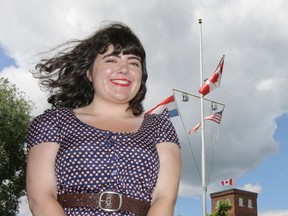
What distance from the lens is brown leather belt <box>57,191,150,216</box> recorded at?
9.91 ft

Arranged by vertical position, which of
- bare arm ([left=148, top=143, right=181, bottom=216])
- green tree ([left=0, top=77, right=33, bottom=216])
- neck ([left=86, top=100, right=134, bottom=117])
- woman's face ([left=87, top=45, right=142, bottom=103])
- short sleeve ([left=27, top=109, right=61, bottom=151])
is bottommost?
bare arm ([left=148, top=143, right=181, bottom=216])

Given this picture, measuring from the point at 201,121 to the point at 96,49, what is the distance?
81.2ft

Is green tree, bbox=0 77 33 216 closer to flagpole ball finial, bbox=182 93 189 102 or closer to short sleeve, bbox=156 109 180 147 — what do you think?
flagpole ball finial, bbox=182 93 189 102

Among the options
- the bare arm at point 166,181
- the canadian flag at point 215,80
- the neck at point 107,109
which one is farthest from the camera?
the canadian flag at point 215,80

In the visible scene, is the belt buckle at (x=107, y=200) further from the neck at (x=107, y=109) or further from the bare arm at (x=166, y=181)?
the neck at (x=107, y=109)

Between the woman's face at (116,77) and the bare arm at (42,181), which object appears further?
the woman's face at (116,77)

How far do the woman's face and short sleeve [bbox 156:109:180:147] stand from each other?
0.25m

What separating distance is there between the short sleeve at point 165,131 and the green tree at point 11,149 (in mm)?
25068

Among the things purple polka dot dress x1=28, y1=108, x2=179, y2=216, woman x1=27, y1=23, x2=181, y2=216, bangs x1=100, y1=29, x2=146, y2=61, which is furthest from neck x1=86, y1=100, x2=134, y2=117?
bangs x1=100, y1=29, x2=146, y2=61

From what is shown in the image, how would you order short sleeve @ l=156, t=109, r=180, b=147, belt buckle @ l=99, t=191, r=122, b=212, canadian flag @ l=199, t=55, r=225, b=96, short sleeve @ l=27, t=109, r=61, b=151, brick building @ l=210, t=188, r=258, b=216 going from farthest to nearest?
brick building @ l=210, t=188, r=258, b=216 → canadian flag @ l=199, t=55, r=225, b=96 → short sleeve @ l=156, t=109, r=180, b=147 → short sleeve @ l=27, t=109, r=61, b=151 → belt buckle @ l=99, t=191, r=122, b=212

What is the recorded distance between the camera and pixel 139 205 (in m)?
3.11

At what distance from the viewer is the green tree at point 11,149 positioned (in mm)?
28188

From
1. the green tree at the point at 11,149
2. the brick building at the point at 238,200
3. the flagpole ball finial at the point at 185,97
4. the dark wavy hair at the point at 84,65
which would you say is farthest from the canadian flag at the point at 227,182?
the dark wavy hair at the point at 84,65

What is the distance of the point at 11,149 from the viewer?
28938mm
